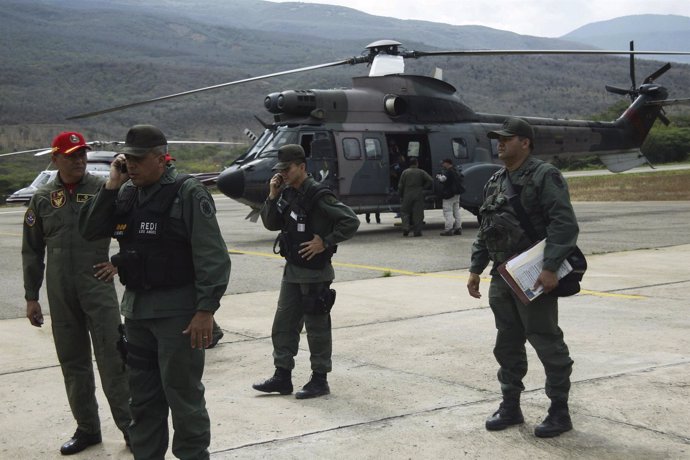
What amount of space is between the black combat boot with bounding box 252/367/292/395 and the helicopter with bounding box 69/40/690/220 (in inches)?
402

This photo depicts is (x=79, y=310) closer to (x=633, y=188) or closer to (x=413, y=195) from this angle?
(x=413, y=195)

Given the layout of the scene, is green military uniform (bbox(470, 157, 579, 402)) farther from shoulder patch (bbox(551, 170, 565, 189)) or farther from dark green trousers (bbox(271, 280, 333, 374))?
dark green trousers (bbox(271, 280, 333, 374))

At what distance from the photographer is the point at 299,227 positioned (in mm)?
6375

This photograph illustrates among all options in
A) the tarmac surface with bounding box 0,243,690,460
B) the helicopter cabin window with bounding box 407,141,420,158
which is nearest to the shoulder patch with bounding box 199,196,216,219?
the tarmac surface with bounding box 0,243,690,460

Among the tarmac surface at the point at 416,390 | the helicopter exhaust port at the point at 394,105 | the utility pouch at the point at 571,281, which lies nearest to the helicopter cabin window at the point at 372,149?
the helicopter exhaust port at the point at 394,105

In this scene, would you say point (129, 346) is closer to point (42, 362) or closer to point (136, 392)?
point (136, 392)

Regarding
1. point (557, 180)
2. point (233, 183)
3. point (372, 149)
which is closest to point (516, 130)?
point (557, 180)

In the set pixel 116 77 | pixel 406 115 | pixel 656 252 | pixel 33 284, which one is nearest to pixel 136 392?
pixel 33 284

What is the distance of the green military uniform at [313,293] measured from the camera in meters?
6.28

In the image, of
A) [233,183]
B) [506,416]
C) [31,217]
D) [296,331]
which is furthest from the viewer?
[233,183]

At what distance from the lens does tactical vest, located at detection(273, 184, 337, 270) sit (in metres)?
6.31

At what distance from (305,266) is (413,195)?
11.1 m

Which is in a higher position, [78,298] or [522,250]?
[522,250]

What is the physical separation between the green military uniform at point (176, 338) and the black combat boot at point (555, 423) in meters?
1.87
